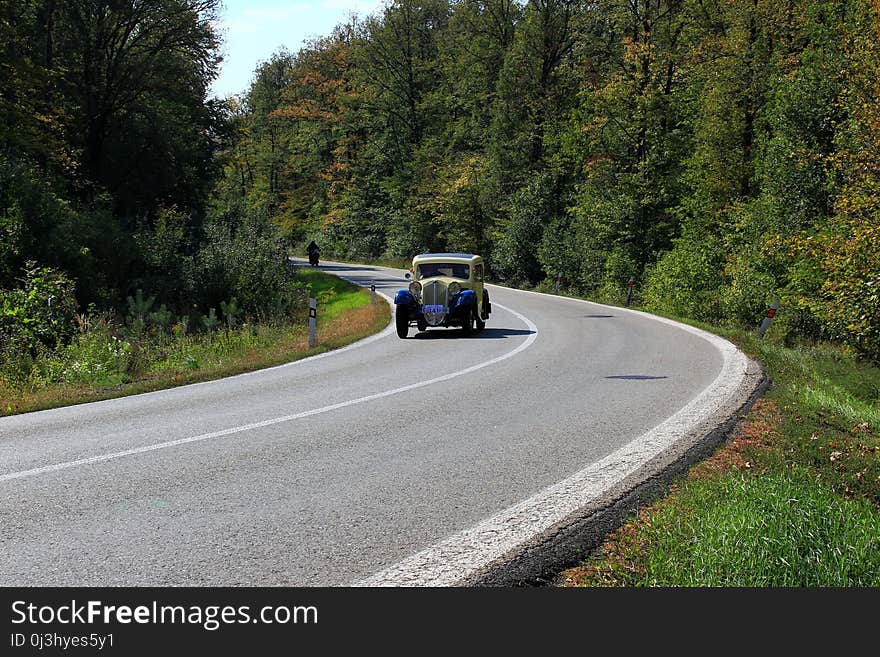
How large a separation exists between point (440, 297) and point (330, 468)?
10848 millimetres

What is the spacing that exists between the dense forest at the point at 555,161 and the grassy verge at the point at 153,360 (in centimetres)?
231

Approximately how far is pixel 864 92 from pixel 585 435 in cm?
1582

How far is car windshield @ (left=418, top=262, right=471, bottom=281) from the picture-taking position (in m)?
17.1

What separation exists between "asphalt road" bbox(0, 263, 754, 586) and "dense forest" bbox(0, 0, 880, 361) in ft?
27.9

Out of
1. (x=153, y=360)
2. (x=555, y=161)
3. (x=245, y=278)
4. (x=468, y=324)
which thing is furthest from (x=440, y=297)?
(x=555, y=161)

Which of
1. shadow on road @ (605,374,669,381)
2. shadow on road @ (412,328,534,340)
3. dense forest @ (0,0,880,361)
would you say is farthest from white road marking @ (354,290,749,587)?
dense forest @ (0,0,880,361)

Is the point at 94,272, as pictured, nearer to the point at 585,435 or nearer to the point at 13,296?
the point at 13,296

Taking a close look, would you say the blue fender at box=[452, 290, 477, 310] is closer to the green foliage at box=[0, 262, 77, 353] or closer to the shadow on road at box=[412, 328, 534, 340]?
the shadow on road at box=[412, 328, 534, 340]

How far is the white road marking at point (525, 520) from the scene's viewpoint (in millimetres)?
3835

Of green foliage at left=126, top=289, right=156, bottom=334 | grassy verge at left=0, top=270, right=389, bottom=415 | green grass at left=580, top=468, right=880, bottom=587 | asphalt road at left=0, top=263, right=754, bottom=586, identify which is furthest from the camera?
green foliage at left=126, top=289, right=156, bottom=334

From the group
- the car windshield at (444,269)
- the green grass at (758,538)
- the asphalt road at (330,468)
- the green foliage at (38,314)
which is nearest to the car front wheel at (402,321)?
the car windshield at (444,269)

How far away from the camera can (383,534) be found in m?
4.39

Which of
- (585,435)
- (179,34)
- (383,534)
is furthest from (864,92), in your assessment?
(179,34)

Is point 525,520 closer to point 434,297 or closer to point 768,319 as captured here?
point 434,297
